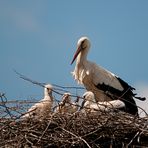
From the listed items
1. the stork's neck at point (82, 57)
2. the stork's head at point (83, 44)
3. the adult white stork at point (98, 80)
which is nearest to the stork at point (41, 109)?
the adult white stork at point (98, 80)

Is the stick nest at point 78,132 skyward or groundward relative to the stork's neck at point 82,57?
groundward

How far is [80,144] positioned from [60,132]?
265 mm

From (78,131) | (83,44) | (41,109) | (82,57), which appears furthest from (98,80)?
(78,131)

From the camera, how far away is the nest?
7309mm

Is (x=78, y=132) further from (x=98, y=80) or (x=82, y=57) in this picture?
(x=82, y=57)

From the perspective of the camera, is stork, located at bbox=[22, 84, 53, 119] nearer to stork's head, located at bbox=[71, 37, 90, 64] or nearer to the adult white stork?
the adult white stork

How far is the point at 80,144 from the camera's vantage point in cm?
727

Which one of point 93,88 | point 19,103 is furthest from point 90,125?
point 93,88

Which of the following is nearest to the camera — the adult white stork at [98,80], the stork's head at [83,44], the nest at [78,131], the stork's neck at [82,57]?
the nest at [78,131]

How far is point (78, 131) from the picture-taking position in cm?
737

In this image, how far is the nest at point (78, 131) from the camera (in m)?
7.31

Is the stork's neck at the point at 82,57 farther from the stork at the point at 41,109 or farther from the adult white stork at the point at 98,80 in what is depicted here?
the stork at the point at 41,109

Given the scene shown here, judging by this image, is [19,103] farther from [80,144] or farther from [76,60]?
[76,60]

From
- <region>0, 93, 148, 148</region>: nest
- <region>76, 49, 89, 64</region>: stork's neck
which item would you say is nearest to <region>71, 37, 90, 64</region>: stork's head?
<region>76, 49, 89, 64</region>: stork's neck
